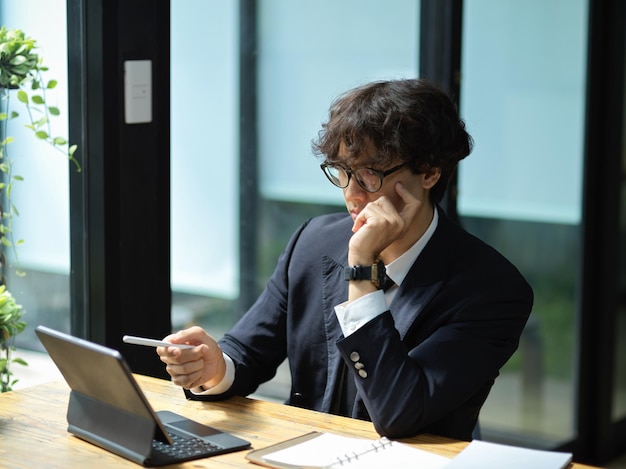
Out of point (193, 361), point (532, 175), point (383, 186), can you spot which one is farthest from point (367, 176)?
point (532, 175)

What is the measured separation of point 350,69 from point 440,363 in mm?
1544

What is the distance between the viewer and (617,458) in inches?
171

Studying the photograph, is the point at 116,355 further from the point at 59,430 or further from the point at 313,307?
the point at 313,307

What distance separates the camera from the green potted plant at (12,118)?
2238mm

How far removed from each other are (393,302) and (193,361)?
43 centimetres

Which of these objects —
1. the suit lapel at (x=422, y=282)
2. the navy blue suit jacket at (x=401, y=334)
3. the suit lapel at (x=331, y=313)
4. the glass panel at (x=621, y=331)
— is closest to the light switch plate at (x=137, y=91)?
the navy blue suit jacket at (x=401, y=334)

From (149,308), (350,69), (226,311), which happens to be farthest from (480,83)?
(149,308)

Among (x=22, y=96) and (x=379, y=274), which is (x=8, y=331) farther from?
(x=379, y=274)

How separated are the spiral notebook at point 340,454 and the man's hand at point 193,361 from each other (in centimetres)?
31

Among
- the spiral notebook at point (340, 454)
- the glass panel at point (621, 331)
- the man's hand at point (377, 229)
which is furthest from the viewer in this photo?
the glass panel at point (621, 331)

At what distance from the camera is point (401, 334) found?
200 cm

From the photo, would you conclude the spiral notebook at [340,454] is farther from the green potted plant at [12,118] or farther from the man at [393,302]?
the green potted plant at [12,118]

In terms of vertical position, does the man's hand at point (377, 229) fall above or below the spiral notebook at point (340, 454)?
above

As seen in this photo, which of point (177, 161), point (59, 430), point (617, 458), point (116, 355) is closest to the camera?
point (116, 355)
